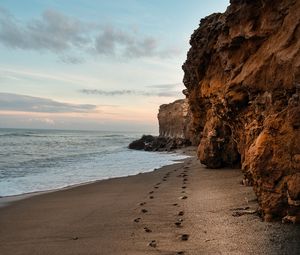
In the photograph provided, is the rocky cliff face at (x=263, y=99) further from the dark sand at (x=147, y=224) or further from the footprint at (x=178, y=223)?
the footprint at (x=178, y=223)

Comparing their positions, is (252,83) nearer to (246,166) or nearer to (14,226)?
(246,166)

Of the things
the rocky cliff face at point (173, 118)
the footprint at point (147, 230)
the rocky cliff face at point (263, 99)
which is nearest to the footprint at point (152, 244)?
the footprint at point (147, 230)

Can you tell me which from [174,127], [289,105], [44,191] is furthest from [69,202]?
[174,127]

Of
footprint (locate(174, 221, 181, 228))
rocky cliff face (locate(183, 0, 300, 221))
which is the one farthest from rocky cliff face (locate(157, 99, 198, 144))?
footprint (locate(174, 221, 181, 228))

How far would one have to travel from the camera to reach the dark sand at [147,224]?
20.7 ft

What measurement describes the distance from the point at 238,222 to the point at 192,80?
13379 mm

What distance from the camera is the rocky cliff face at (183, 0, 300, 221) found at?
269 inches

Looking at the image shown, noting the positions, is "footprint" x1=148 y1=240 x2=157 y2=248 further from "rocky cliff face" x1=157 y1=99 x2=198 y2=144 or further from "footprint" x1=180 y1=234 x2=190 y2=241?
"rocky cliff face" x1=157 y1=99 x2=198 y2=144

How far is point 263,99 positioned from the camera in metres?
9.01

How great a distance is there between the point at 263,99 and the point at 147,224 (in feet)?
13.6

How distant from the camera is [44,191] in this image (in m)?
14.5

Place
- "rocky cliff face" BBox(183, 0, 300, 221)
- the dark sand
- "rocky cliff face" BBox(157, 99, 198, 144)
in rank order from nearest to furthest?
the dark sand
"rocky cliff face" BBox(183, 0, 300, 221)
"rocky cliff face" BBox(157, 99, 198, 144)

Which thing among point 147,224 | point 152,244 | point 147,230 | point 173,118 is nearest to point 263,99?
point 147,224

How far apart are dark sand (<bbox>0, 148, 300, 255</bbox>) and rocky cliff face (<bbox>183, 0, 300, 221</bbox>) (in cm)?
76
